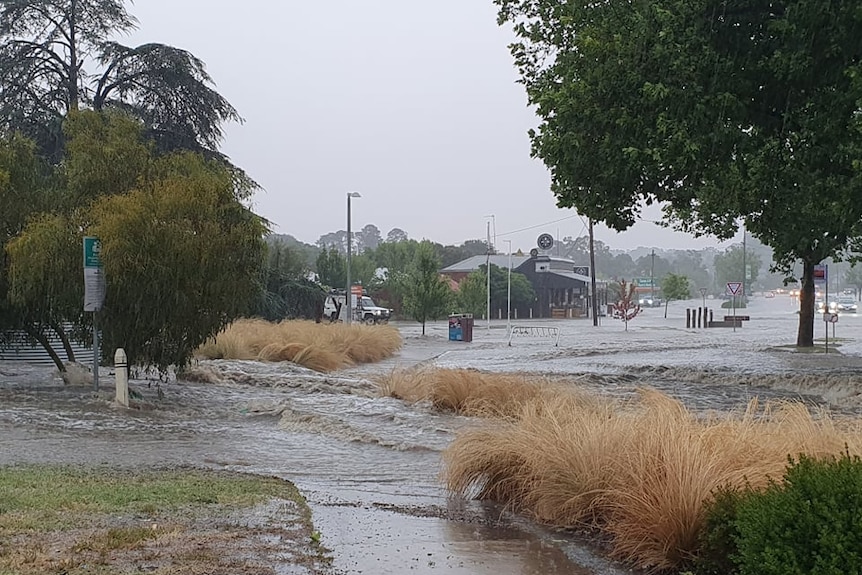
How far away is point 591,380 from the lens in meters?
23.0

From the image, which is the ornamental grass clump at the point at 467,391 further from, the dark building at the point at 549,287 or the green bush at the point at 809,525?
the dark building at the point at 549,287

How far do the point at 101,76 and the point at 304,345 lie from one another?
15269 millimetres

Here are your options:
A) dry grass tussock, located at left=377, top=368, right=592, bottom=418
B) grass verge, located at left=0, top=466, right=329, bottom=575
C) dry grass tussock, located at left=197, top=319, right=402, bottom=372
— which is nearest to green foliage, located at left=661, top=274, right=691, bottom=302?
dry grass tussock, located at left=197, top=319, right=402, bottom=372

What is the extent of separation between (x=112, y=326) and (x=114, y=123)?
3.89m

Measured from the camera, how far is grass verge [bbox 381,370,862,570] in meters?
6.31

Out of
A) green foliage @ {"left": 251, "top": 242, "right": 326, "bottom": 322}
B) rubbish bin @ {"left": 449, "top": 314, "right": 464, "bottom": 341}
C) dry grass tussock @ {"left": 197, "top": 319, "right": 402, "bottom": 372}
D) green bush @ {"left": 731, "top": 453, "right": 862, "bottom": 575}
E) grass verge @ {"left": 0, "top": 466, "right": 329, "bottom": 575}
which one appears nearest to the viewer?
green bush @ {"left": 731, "top": 453, "right": 862, "bottom": 575}

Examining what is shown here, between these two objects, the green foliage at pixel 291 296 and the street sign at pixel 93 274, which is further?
the green foliage at pixel 291 296

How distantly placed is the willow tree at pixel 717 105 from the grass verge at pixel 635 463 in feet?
31.7

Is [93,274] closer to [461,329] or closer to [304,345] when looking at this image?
[304,345]

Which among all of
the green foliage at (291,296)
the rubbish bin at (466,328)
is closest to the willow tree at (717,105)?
the rubbish bin at (466,328)

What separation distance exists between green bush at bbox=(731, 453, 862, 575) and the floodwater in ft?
6.10

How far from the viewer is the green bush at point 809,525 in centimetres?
409

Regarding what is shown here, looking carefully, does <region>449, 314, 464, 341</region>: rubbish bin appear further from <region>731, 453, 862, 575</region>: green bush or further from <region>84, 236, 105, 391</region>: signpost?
<region>731, 453, 862, 575</region>: green bush

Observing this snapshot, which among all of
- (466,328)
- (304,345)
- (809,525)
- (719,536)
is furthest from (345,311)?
(809,525)
